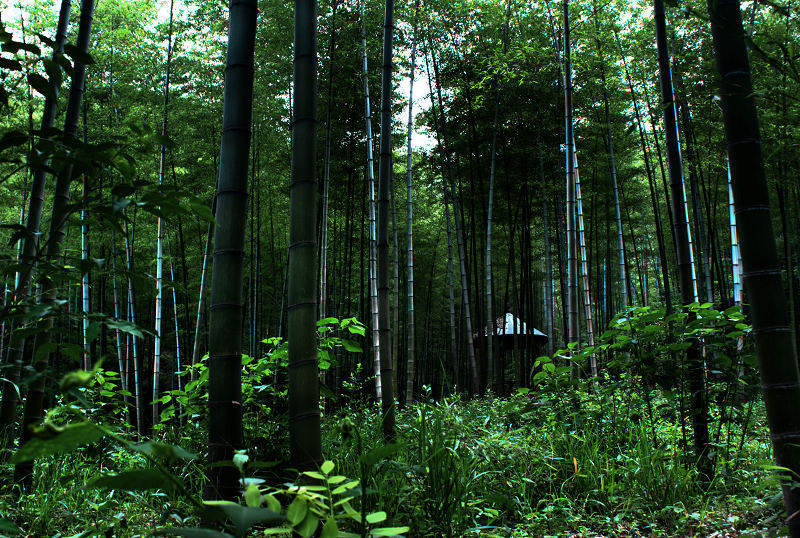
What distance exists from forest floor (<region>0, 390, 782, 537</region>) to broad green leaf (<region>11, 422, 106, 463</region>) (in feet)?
2.69

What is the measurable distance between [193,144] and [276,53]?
90.3 inches

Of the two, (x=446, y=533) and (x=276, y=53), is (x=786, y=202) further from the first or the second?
(x=446, y=533)

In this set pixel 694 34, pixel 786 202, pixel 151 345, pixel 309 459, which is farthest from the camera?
pixel 151 345

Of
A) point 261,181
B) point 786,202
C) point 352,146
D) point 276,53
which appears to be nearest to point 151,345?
point 261,181

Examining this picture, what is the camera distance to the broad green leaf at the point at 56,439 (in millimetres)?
410

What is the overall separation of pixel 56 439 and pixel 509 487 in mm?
1817

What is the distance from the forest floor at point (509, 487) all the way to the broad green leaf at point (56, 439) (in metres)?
0.82

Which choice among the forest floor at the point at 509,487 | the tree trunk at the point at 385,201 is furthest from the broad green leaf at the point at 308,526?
the tree trunk at the point at 385,201

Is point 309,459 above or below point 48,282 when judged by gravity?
below

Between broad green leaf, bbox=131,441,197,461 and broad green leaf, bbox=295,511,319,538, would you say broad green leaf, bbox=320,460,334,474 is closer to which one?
broad green leaf, bbox=295,511,319,538

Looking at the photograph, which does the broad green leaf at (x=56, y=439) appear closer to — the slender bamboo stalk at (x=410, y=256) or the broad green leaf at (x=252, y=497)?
the broad green leaf at (x=252, y=497)

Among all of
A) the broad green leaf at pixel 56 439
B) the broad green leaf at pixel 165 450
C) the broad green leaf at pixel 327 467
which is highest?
the broad green leaf at pixel 56 439

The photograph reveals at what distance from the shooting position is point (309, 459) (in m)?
1.28

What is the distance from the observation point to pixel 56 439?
43 cm
